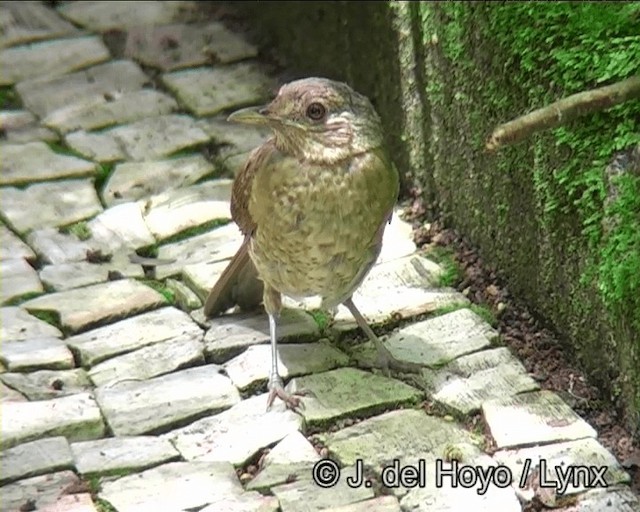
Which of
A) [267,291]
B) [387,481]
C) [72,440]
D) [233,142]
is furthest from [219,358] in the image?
[233,142]

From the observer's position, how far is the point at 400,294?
562 cm

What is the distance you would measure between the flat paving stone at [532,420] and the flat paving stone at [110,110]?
10.5 feet

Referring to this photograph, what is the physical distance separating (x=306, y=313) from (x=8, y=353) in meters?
1.23

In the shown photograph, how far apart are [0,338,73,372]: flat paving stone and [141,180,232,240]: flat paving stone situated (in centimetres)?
103

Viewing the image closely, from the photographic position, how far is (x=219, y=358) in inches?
206

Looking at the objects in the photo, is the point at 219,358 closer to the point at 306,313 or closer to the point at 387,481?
the point at 306,313

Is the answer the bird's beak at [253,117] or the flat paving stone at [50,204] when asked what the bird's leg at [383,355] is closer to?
the bird's beak at [253,117]

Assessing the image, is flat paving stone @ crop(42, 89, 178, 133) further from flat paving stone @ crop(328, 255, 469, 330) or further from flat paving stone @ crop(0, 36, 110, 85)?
flat paving stone @ crop(328, 255, 469, 330)

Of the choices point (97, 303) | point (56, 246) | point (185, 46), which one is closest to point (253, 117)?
point (97, 303)

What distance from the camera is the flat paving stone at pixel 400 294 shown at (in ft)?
18.0

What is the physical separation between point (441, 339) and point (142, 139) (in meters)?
2.42

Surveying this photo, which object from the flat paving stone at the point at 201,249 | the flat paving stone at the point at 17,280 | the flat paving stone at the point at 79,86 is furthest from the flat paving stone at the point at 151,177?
the flat paving stone at the point at 79,86

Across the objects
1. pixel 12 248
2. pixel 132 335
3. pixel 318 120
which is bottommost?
A: pixel 132 335

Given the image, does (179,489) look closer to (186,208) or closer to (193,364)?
(193,364)
